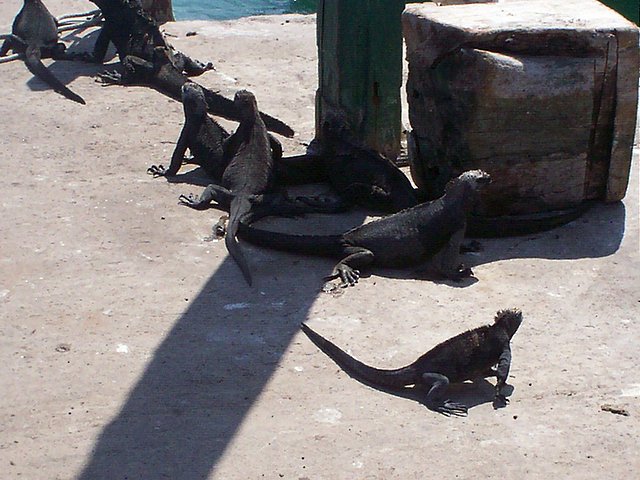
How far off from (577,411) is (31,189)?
439 centimetres

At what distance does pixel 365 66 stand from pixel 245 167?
1.36m

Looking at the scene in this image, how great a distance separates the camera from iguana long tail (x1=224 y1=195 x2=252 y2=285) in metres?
6.06

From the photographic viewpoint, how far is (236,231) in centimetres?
662

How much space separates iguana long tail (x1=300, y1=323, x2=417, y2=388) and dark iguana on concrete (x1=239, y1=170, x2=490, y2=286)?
1.13 m

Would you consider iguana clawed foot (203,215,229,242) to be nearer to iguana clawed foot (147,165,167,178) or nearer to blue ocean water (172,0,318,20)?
iguana clawed foot (147,165,167,178)

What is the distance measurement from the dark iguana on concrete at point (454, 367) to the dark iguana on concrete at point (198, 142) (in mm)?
3323

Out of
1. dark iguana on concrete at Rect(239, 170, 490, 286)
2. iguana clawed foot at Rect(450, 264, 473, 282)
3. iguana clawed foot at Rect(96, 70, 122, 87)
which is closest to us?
iguana clawed foot at Rect(450, 264, 473, 282)

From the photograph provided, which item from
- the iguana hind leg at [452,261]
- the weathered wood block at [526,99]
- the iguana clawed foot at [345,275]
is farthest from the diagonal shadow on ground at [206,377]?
the weathered wood block at [526,99]

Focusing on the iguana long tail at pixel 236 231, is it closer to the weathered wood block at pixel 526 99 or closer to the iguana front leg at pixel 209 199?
the iguana front leg at pixel 209 199

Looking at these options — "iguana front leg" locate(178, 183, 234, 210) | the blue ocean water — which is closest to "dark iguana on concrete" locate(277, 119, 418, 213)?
"iguana front leg" locate(178, 183, 234, 210)

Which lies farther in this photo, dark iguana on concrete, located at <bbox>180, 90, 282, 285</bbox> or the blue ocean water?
the blue ocean water

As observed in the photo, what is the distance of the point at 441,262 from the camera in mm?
6258

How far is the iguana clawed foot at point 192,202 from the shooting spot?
718 cm

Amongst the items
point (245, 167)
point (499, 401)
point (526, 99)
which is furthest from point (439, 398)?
point (245, 167)
